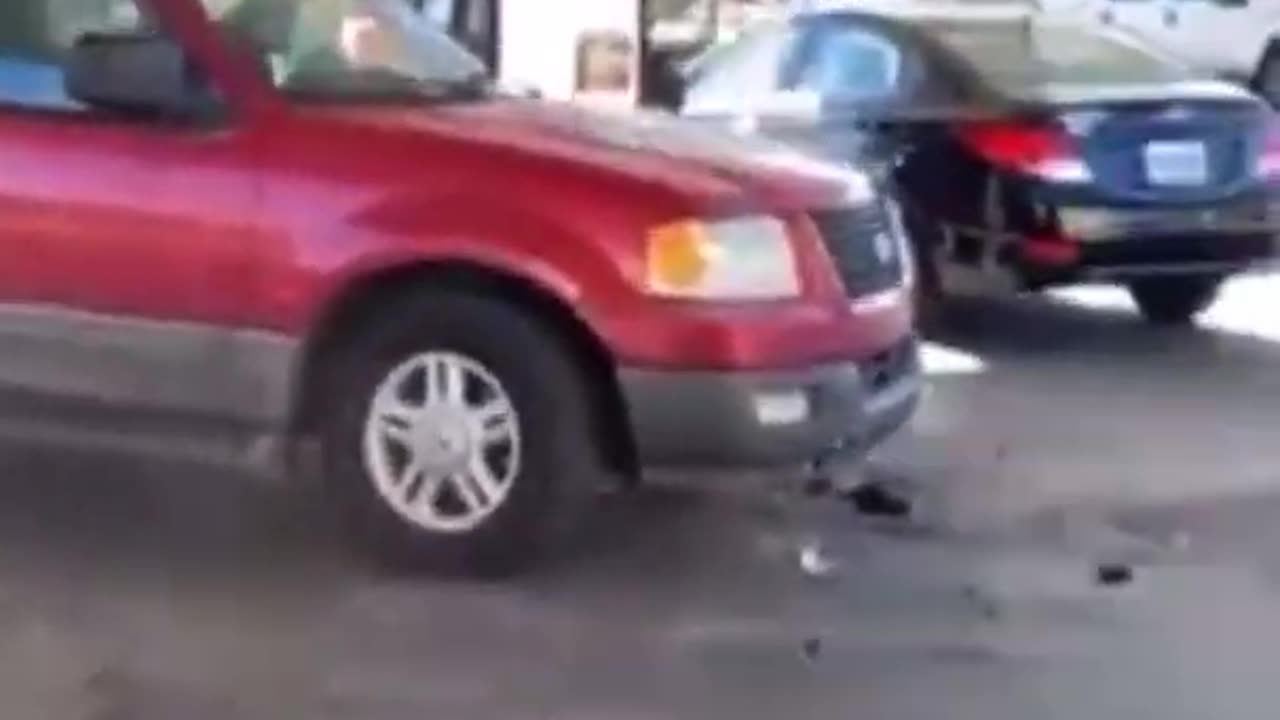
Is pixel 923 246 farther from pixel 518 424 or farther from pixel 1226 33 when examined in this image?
pixel 1226 33

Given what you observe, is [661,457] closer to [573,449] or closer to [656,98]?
[573,449]

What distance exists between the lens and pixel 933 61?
1142 centimetres

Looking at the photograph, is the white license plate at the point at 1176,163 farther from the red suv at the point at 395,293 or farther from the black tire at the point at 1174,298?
the red suv at the point at 395,293

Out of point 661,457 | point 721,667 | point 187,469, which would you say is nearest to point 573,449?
point 661,457

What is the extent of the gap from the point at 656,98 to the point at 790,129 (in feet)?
12.6

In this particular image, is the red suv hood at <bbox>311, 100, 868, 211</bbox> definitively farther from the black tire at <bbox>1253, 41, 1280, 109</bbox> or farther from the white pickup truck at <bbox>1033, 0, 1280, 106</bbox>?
the black tire at <bbox>1253, 41, 1280, 109</bbox>

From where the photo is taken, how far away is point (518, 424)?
275 inches

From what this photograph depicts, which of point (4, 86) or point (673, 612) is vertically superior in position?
point (4, 86)

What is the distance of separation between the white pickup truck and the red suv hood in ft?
49.5

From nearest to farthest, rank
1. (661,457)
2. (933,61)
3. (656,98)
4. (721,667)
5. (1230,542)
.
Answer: (721,667) → (661,457) → (1230,542) → (933,61) → (656,98)

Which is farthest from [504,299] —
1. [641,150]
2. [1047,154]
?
[1047,154]

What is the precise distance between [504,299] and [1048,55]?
5.31m

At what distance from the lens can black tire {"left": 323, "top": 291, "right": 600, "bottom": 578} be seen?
6.96 meters

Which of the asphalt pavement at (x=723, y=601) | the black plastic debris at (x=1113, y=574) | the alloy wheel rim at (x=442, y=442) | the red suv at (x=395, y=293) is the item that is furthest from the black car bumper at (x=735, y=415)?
the black plastic debris at (x=1113, y=574)
